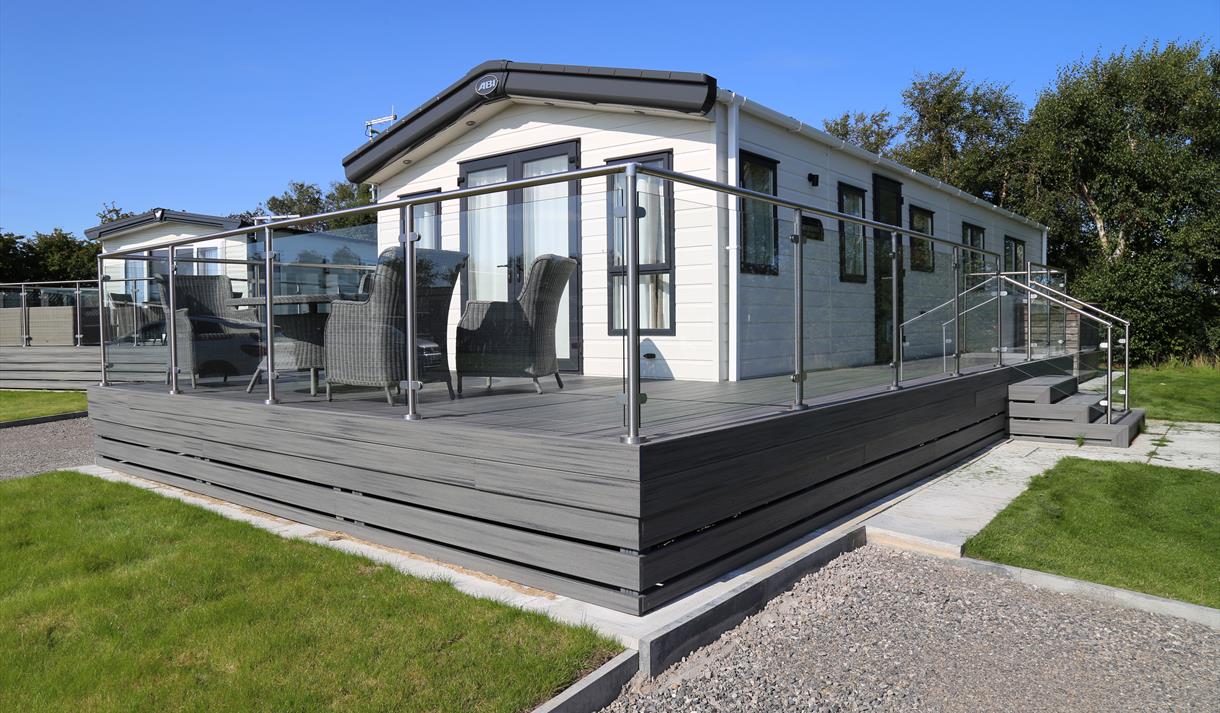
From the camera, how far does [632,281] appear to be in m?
3.05

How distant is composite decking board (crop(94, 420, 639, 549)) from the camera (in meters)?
3.05

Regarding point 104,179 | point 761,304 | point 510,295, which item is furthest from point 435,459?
point 104,179

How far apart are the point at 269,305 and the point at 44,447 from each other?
5.23 metres

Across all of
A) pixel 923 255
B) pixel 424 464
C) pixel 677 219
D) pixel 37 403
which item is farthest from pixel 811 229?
pixel 37 403

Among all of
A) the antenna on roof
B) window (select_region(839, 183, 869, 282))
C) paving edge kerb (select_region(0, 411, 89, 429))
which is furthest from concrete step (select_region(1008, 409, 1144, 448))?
the antenna on roof

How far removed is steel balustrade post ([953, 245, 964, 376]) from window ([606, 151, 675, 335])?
416 cm

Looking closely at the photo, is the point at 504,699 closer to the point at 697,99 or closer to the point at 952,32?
the point at 697,99

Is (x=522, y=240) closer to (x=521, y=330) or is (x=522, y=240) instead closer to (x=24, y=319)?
(x=521, y=330)

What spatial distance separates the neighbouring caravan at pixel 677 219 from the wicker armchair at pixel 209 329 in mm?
1890

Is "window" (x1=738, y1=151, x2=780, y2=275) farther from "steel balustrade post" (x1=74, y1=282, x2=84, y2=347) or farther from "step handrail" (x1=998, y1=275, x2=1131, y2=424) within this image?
"steel balustrade post" (x1=74, y1=282, x2=84, y2=347)

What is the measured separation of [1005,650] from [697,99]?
4793 mm

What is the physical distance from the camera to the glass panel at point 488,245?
142 inches

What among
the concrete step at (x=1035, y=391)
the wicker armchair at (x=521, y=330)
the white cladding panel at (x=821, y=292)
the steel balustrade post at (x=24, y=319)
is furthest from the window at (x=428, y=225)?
the steel balustrade post at (x=24, y=319)

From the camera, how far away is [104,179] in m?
31.6
